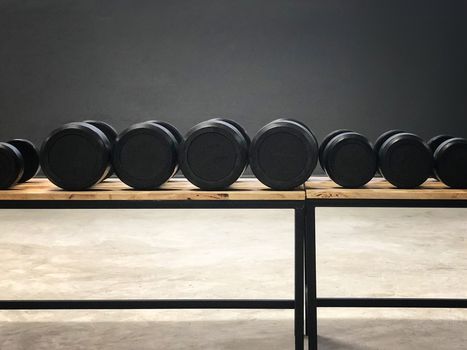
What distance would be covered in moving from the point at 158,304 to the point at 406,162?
1255 mm

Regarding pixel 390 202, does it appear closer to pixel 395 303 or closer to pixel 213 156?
pixel 395 303

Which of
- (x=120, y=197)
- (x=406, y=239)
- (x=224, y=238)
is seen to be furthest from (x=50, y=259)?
(x=406, y=239)

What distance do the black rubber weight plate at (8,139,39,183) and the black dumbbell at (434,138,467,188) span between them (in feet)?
6.33

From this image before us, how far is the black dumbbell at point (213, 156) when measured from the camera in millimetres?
2416

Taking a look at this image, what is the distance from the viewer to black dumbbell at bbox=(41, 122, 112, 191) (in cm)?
243

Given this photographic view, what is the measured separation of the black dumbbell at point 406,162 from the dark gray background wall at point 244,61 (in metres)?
6.75

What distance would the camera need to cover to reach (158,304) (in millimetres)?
2576

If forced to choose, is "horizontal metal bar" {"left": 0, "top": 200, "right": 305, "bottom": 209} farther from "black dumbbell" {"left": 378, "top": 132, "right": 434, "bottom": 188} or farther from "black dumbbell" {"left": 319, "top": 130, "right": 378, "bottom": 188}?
"black dumbbell" {"left": 378, "top": 132, "right": 434, "bottom": 188}

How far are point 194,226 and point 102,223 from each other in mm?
1017

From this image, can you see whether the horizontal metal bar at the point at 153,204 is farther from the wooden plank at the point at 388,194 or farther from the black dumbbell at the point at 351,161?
the black dumbbell at the point at 351,161

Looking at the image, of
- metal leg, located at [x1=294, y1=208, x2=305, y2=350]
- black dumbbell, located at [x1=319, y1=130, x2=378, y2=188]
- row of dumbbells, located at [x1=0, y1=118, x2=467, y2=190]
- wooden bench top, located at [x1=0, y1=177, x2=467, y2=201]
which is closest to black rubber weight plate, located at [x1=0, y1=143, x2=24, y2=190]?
row of dumbbells, located at [x1=0, y1=118, x2=467, y2=190]

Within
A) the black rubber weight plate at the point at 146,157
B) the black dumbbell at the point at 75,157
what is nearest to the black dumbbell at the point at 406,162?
the black rubber weight plate at the point at 146,157

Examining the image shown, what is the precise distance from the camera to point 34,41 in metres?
9.31

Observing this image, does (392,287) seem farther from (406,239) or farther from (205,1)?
(205,1)
